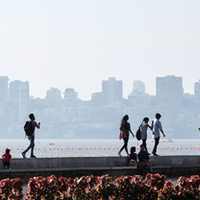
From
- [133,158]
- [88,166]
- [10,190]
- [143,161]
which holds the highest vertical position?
[133,158]

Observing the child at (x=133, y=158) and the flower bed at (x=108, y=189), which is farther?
the child at (x=133, y=158)

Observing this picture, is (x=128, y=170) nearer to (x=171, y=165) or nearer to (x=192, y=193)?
(x=171, y=165)

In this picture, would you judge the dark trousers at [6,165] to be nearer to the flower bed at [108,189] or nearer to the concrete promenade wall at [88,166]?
the concrete promenade wall at [88,166]

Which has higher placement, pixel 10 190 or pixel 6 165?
pixel 6 165

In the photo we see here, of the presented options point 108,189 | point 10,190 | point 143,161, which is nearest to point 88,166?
point 143,161

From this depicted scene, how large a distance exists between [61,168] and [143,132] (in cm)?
426

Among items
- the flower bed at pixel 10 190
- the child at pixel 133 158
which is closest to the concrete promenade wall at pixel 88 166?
the child at pixel 133 158

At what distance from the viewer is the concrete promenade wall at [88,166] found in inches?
794

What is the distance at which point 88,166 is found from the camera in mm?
21781

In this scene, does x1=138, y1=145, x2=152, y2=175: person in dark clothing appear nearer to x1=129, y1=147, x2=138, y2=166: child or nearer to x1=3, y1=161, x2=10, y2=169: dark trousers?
x1=129, y1=147, x2=138, y2=166: child

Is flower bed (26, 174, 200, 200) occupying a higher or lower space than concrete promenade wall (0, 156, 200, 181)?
lower

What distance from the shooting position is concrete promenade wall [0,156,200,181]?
20156 mm

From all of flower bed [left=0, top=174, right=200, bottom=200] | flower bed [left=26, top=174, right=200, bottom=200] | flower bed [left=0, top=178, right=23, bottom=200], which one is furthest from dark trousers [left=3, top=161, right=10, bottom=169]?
flower bed [left=0, top=178, right=23, bottom=200]

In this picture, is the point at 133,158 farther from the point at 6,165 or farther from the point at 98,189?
the point at 98,189
